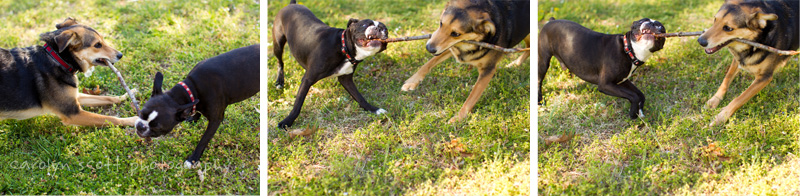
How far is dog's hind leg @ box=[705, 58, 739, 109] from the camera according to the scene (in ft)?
18.2

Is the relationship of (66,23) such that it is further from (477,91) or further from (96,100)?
(477,91)

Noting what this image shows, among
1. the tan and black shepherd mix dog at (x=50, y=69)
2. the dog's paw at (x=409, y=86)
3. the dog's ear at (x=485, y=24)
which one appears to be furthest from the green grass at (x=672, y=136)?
the tan and black shepherd mix dog at (x=50, y=69)

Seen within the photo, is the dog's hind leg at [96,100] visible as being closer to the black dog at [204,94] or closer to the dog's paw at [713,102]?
the black dog at [204,94]

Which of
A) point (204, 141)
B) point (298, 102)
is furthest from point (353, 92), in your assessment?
point (204, 141)

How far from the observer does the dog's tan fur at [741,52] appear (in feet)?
16.1

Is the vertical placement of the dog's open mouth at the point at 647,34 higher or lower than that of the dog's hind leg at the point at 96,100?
higher

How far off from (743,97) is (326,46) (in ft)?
12.4

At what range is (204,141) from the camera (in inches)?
200

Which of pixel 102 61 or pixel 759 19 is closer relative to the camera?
pixel 759 19

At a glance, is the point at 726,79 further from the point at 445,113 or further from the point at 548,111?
the point at 445,113

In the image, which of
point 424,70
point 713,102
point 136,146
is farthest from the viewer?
point 424,70

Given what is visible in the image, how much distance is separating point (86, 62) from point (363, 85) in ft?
8.30

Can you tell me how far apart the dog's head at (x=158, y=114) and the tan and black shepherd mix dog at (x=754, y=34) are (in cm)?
429

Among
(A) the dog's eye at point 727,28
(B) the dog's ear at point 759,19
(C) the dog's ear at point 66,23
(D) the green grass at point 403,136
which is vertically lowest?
(D) the green grass at point 403,136
